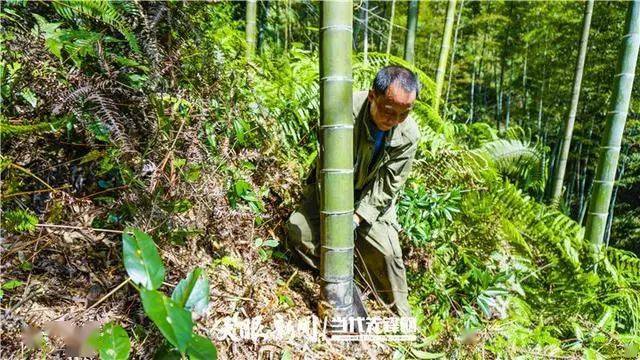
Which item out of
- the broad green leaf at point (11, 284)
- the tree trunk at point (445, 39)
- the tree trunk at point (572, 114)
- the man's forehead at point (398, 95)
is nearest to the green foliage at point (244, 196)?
the man's forehead at point (398, 95)

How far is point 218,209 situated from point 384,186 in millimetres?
849

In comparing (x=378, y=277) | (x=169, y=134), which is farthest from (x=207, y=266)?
(x=378, y=277)

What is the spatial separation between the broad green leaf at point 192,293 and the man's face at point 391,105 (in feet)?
3.66

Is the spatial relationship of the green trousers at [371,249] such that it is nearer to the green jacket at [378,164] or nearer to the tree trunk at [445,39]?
the green jacket at [378,164]

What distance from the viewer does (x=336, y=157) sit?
1701 mm

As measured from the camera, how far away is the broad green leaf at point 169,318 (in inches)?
36.3

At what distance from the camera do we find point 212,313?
169 centimetres

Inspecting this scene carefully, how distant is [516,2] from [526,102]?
3.26 m

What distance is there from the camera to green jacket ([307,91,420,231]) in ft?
7.19

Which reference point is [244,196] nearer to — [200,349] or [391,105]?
[391,105]

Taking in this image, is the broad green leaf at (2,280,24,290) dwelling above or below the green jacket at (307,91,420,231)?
below

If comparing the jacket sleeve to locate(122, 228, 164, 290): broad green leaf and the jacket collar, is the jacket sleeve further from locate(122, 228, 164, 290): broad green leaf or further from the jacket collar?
locate(122, 228, 164, 290): broad green leaf

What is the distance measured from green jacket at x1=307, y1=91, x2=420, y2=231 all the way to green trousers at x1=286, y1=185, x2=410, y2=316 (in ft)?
0.27

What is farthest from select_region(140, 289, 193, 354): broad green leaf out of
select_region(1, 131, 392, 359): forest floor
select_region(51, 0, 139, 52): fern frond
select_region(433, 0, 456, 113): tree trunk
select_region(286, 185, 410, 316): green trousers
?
select_region(433, 0, 456, 113): tree trunk
